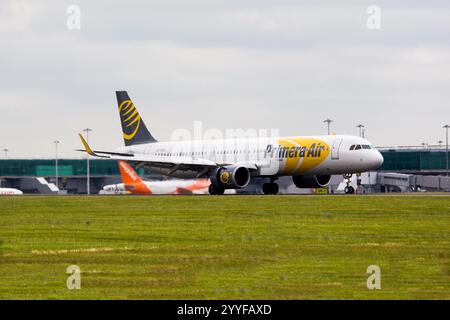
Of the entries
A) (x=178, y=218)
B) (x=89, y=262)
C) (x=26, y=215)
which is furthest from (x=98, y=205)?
→ (x=89, y=262)

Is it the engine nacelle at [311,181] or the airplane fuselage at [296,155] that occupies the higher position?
the airplane fuselage at [296,155]

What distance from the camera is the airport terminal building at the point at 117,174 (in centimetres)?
12419

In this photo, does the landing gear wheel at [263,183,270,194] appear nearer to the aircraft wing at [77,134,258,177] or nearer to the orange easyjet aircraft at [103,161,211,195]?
the aircraft wing at [77,134,258,177]

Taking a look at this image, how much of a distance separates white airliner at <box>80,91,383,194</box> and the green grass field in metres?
24.7

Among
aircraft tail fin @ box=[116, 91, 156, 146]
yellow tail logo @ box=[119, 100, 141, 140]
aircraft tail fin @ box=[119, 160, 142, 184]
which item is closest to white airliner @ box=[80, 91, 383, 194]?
aircraft tail fin @ box=[116, 91, 156, 146]

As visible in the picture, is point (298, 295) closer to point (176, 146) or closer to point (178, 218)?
point (178, 218)

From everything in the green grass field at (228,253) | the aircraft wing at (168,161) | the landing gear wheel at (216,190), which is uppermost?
the aircraft wing at (168,161)

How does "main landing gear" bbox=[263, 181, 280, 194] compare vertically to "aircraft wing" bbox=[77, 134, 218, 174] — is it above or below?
below

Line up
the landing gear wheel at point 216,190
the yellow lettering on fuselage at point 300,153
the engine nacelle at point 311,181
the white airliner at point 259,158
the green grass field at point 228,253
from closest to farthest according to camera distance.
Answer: the green grass field at point 228,253, the white airliner at point 259,158, the yellow lettering on fuselage at point 300,153, the landing gear wheel at point 216,190, the engine nacelle at point 311,181

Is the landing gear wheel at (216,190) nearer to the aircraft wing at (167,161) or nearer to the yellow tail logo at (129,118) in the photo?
the aircraft wing at (167,161)

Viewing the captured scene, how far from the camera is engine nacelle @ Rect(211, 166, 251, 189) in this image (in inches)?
2985

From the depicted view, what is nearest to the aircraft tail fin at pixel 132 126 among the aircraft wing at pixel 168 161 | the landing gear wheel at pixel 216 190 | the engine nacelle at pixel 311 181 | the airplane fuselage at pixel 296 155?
the aircraft wing at pixel 168 161

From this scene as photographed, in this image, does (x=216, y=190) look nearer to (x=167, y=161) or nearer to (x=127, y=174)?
(x=167, y=161)

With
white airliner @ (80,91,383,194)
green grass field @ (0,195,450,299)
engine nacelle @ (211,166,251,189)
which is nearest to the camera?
green grass field @ (0,195,450,299)
